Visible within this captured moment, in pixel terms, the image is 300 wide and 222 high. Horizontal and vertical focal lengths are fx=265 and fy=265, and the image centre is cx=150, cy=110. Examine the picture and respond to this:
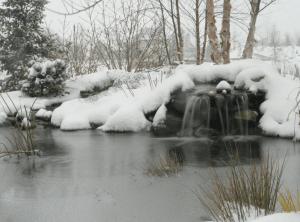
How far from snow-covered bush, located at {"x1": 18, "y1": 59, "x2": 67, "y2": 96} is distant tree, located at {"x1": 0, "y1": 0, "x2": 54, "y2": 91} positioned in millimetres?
1813

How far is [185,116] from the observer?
7.57 meters

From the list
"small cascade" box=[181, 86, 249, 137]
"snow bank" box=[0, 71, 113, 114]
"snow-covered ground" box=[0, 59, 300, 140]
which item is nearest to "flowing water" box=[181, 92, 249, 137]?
"small cascade" box=[181, 86, 249, 137]

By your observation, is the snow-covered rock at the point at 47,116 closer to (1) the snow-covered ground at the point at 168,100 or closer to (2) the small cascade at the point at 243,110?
(1) the snow-covered ground at the point at 168,100

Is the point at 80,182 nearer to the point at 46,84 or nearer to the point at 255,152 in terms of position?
the point at 255,152

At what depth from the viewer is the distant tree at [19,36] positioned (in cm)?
1295

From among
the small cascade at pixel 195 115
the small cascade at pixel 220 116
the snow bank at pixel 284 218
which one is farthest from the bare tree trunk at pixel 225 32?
the snow bank at pixel 284 218

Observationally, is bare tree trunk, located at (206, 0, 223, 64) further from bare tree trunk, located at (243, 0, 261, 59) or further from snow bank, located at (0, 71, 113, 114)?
snow bank, located at (0, 71, 113, 114)

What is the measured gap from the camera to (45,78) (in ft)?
36.4

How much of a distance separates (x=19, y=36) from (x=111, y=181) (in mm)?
11714

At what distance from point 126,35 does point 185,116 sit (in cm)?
744

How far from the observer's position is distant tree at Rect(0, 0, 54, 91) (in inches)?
510

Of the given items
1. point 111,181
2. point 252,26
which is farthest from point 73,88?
point 111,181

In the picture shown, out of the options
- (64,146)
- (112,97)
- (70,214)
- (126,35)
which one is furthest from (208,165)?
(126,35)

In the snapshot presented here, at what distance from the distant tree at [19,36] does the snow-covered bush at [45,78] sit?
5.95ft
